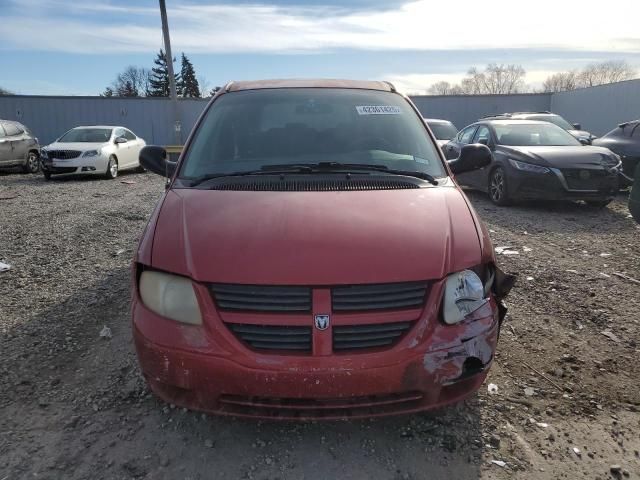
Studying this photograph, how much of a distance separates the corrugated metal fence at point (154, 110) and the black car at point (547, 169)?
604 inches

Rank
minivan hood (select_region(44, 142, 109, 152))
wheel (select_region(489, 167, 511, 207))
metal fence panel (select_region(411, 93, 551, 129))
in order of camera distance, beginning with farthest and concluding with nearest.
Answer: metal fence panel (select_region(411, 93, 551, 129)) < minivan hood (select_region(44, 142, 109, 152)) < wheel (select_region(489, 167, 511, 207))

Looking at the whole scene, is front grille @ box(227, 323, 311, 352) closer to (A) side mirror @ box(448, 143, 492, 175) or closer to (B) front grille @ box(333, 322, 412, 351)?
(B) front grille @ box(333, 322, 412, 351)

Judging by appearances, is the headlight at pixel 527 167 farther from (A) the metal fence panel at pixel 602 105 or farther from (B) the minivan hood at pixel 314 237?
→ (A) the metal fence panel at pixel 602 105

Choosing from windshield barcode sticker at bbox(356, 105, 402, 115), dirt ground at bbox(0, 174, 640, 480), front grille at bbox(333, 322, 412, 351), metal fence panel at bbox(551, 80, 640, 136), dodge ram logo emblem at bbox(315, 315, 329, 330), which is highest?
metal fence panel at bbox(551, 80, 640, 136)

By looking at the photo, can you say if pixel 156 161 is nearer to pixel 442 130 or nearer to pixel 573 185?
pixel 573 185

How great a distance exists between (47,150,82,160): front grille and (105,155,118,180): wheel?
0.86 meters

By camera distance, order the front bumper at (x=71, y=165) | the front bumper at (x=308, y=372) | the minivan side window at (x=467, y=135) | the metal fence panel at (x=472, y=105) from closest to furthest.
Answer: the front bumper at (x=308, y=372)
the minivan side window at (x=467, y=135)
the front bumper at (x=71, y=165)
the metal fence panel at (x=472, y=105)

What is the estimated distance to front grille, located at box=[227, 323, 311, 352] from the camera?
2191 millimetres

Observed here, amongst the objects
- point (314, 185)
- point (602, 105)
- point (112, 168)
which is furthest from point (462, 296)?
point (602, 105)

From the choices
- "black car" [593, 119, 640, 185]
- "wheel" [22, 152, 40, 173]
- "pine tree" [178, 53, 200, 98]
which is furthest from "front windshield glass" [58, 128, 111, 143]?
"pine tree" [178, 53, 200, 98]

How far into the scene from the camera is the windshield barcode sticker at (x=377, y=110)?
371cm

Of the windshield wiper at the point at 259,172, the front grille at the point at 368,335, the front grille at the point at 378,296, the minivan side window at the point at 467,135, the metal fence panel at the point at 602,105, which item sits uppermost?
the metal fence panel at the point at 602,105

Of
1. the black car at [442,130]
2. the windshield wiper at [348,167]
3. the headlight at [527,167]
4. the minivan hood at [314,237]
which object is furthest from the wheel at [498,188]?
the minivan hood at [314,237]

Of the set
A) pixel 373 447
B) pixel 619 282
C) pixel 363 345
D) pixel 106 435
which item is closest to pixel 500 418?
pixel 373 447
